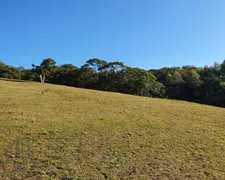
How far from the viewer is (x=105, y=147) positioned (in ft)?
18.3

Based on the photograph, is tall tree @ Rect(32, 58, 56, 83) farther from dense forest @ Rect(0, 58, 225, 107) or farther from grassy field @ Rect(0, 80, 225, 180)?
grassy field @ Rect(0, 80, 225, 180)

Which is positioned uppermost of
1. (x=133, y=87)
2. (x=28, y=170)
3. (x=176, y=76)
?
(x=176, y=76)

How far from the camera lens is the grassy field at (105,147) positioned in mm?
4398

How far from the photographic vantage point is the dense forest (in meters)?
34.7

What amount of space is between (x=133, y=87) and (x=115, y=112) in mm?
25196

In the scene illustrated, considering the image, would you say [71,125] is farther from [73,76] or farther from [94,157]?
[73,76]

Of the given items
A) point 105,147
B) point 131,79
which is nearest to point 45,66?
point 131,79

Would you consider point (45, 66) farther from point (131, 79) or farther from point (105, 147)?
point (105, 147)

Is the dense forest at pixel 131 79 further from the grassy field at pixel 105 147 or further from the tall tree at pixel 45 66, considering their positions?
the grassy field at pixel 105 147

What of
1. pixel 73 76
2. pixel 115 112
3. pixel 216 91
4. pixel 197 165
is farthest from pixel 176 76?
pixel 197 165

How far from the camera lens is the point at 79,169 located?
4414 mm

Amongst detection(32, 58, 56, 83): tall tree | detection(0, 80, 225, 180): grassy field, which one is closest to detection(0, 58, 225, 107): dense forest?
detection(32, 58, 56, 83): tall tree

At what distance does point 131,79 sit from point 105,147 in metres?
30.1

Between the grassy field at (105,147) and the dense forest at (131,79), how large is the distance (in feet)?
65.3
